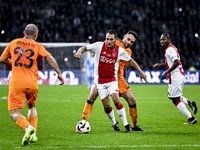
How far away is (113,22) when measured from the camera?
2625cm

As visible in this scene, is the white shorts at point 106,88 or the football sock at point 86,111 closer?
the white shorts at point 106,88

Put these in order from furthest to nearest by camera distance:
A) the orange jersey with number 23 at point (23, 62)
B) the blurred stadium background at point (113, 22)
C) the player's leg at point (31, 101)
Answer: the blurred stadium background at point (113, 22)
the player's leg at point (31, 101)
the orange jersey with number 23 at point (23, 62)

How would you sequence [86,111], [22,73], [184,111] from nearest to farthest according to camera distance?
[22,73]
[86,111]
[184,111]

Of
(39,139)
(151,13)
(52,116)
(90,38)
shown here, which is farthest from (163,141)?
(151,13)

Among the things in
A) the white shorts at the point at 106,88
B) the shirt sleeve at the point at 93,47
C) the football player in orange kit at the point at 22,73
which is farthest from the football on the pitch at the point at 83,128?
the shirt sleeve at the point at 93,47

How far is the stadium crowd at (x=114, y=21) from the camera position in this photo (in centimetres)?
2527

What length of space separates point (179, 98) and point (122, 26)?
19.3 metres

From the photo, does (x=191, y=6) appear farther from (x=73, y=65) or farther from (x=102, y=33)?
(x=73, y=65)

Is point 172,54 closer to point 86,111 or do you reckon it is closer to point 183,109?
point 183,109

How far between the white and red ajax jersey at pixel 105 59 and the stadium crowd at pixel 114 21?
60.9ft

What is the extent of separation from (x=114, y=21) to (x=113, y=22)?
430 mm

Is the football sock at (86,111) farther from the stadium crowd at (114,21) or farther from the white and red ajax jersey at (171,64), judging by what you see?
the stadium crowd at (114,21)

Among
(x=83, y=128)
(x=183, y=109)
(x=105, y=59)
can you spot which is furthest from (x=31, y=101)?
(x=183, y=109)

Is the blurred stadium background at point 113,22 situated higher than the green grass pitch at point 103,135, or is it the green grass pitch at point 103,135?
the blurred stadium background at point 113,22
